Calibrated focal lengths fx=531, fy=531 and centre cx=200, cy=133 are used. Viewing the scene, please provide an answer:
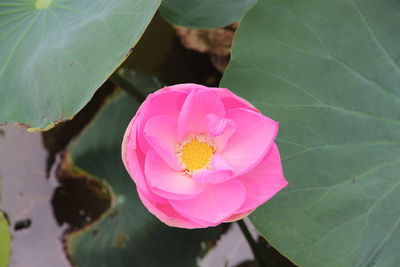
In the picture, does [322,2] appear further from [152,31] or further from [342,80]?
[152,31]

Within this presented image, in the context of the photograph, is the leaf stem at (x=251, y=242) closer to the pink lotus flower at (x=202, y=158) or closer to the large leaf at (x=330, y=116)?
the large leaf at (x=330, y=116)

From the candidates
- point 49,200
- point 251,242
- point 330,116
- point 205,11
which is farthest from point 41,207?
point 330,116

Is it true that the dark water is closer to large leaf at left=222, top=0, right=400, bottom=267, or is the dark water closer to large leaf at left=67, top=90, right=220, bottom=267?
large leaf at left=67, top=90, right=220, bottom=267

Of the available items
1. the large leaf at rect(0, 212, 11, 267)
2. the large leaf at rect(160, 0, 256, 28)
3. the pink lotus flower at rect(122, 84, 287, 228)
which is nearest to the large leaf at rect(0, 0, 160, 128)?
the pink lotus flower at rect(122, 84, 287, 228)

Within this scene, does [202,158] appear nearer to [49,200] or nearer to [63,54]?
[63,54]

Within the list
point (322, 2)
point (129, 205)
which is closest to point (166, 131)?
point (322, 2)

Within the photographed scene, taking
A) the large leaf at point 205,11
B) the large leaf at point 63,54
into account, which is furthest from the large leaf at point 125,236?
the large leaf at point 63,54
